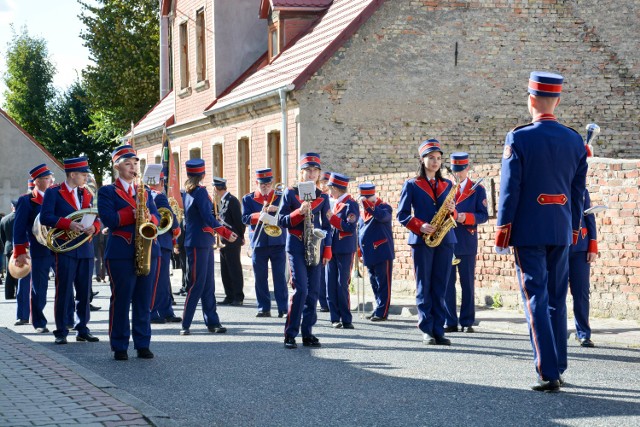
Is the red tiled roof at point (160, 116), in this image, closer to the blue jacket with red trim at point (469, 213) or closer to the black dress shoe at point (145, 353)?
the blue jacket with red trim at point (469, 213)

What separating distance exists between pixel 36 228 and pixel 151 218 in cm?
308

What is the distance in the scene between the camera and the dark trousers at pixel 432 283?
12.1 meters

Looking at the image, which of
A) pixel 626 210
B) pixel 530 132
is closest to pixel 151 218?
pixel 530 132

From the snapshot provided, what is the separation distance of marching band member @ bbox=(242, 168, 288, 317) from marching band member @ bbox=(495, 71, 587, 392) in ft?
25.8

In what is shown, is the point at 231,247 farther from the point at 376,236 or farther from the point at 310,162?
the point at 310,162

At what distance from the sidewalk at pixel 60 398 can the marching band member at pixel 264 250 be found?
5.79 m

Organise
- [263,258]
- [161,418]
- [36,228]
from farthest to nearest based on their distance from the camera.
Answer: [263,258] < [36,228] < [161,418]

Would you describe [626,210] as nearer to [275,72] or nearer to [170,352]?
[170,352]

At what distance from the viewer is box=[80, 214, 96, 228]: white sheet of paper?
12734mm

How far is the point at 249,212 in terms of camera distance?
16.8 m

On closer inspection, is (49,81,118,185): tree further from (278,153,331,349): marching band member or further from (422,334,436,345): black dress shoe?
(422,334,436,345): black dress shoe

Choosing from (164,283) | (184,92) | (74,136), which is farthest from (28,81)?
(164,283)

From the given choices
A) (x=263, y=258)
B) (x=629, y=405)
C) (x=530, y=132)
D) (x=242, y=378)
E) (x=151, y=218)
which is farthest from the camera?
(x=263, y=258)

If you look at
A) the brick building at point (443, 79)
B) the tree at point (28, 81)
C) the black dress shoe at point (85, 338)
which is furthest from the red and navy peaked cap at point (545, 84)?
the tree at point (28, 81)
